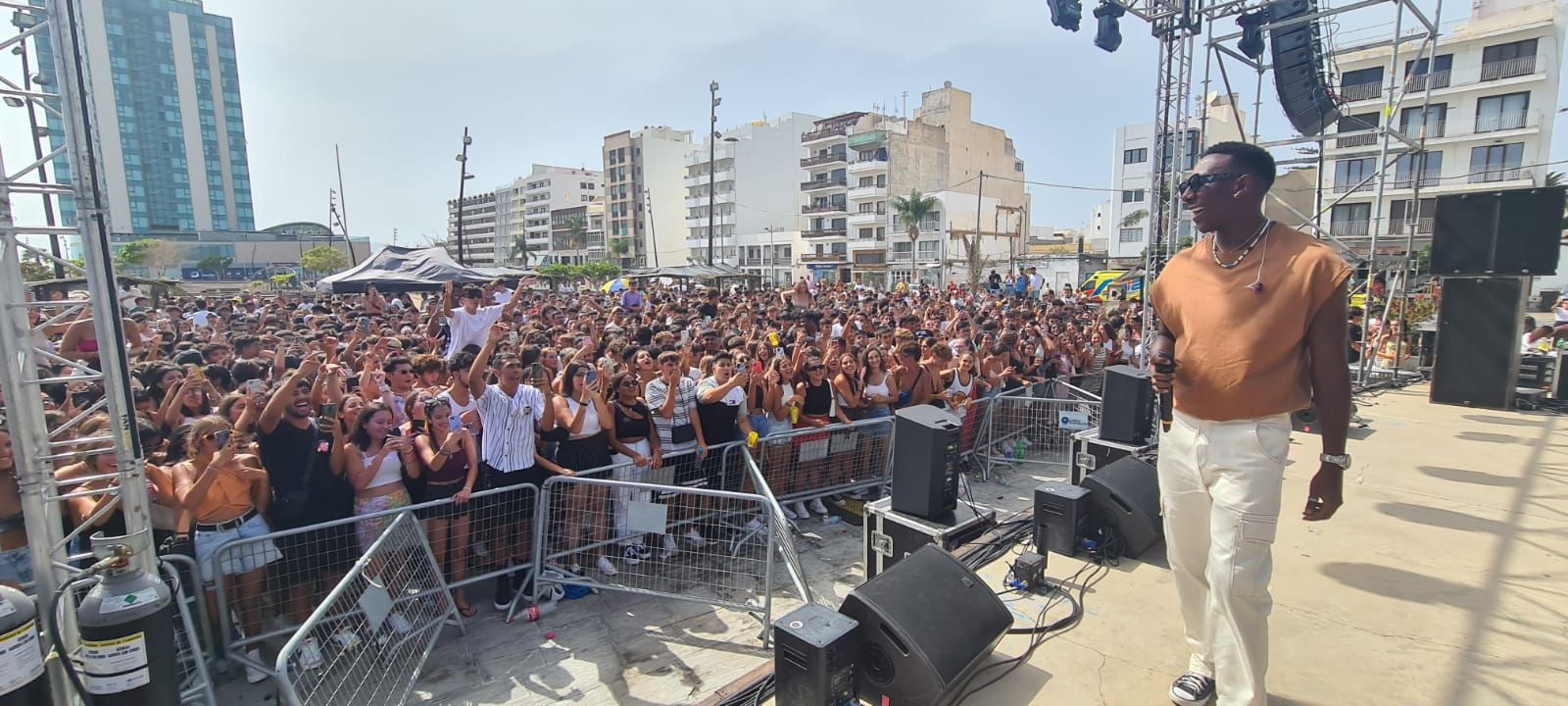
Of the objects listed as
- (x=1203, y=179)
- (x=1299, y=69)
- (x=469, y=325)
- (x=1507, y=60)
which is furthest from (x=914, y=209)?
(x=1203, y=179)

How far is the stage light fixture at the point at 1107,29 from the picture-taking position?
8695 millimetres

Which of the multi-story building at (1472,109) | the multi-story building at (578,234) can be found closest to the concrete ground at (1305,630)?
the multi-story building at (1472,109)

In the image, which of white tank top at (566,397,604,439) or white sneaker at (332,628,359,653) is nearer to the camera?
white sneaker at (332,628,359,653)

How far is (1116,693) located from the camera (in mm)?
3186

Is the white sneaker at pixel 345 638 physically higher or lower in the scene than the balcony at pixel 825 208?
lower

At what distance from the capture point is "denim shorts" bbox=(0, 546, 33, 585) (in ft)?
11.1

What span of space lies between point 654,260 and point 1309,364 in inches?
3120

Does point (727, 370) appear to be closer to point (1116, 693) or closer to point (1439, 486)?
point (1116, 693)

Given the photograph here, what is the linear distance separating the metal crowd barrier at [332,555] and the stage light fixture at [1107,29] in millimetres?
8654

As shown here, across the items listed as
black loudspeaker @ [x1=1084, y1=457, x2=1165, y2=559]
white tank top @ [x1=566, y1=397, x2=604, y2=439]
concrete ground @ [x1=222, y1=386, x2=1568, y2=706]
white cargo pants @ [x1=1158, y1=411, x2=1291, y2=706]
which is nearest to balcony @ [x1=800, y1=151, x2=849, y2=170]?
concrete ground @ [x1=222, y1=386, x2=1568, y2=706]

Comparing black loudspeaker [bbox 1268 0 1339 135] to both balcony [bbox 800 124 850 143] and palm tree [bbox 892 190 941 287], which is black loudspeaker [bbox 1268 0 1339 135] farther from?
balcony [bbox 800 124 850 143]

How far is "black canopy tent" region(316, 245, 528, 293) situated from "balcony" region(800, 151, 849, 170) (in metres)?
46.9

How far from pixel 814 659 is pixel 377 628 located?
2063 mm

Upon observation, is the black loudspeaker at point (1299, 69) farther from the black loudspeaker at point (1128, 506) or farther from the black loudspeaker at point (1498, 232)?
the black loudspeaker at point (1128, 506)
